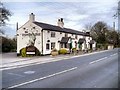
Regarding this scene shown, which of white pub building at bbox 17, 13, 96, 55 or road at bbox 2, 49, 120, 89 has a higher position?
white pub building at bbox 17, 13, 96, 55

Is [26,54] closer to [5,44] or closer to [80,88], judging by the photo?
[5,44]

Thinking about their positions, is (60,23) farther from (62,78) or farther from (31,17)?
(62,78)

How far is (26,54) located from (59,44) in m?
14.1

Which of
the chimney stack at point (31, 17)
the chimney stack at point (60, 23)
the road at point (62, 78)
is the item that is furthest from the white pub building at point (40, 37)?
the road at point (62, 78)

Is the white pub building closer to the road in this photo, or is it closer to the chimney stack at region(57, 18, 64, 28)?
the chimney stack at region(57, 18, 64, 28)

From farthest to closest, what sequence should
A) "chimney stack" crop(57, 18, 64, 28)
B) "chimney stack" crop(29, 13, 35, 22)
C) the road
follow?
Answer: 1. "chimney stack" crop(57, 18, 64, 28)
2. "chimney stack" crop(29, 13, 35, 22)
3. the road

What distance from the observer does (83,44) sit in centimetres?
7325

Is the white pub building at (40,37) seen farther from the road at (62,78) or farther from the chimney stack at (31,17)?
the road at (62,78)

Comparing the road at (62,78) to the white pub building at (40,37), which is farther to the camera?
the white pub building at (40,37)

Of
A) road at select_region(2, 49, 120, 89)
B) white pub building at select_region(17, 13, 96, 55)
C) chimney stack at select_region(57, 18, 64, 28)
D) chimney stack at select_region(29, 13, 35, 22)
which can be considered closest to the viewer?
road at select_region(2, 49, 120, 89)

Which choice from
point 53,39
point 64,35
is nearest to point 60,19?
point 64,35

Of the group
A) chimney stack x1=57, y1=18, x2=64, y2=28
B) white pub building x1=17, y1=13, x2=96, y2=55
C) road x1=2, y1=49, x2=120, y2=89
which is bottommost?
road x1=2, y1=49, x2=120, y2=89

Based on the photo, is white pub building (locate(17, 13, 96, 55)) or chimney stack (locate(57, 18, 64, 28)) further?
chimney stack (locate(57, 18, 64, 28))

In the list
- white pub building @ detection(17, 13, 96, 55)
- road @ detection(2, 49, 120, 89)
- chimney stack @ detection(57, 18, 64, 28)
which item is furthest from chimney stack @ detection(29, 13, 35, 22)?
road @ detection(2, 49, 120, 89)
